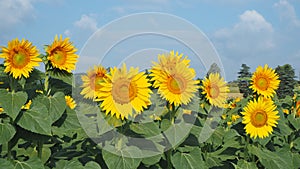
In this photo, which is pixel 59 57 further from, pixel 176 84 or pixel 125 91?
pixel 176 84

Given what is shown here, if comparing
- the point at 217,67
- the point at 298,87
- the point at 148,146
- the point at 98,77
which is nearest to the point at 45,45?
the point at 98,77

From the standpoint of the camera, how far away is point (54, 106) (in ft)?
11.4

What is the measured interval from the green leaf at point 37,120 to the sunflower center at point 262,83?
277cm

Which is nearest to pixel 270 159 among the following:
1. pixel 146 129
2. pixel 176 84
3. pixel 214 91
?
pixel 214 91

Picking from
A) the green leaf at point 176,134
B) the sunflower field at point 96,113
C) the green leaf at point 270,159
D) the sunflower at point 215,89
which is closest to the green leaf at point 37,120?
the sunflower field at point 96,113

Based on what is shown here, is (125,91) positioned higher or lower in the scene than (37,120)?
higher

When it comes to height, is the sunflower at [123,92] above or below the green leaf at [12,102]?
above

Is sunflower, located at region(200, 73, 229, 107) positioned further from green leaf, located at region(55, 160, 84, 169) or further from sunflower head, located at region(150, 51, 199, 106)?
green leaf, located at region(55, 160, 84, 169)

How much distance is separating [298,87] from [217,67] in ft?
6.46

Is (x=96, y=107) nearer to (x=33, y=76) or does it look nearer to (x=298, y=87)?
(x=33, y=76)

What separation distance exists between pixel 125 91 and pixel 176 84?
0.52 m

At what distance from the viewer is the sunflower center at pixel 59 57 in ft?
11.8

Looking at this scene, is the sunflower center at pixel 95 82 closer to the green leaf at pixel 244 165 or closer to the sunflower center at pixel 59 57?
the sunflower center at pixel 59 57

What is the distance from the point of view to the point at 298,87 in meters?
5.93
